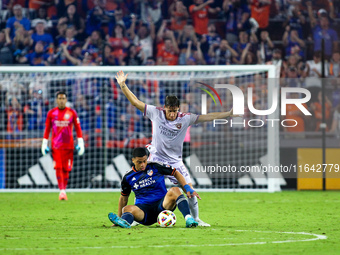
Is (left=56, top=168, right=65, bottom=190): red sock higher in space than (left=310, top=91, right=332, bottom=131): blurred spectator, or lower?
lower

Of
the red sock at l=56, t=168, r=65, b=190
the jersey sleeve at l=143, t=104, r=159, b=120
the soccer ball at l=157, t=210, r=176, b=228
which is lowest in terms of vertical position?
the red sock at l=56, t=168, r=65, b=190

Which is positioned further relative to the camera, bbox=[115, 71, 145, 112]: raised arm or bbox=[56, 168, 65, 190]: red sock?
bbox=[56, 168, 65, 190]: red sock

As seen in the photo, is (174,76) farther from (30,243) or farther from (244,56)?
(30,243)

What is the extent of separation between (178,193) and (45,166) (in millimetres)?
8085

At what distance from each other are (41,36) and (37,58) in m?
0.81

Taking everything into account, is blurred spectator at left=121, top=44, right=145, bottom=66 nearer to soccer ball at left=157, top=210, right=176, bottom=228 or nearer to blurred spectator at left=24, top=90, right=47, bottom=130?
blurred spectator at left=24, top=90, right=47, bottom=130

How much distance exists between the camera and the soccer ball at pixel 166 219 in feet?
25.6

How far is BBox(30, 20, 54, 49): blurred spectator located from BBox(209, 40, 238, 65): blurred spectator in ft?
16.2

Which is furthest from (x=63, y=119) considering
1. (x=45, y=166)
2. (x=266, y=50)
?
(x=266, y=50)

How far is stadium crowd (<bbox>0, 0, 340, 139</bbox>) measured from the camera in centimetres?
1925

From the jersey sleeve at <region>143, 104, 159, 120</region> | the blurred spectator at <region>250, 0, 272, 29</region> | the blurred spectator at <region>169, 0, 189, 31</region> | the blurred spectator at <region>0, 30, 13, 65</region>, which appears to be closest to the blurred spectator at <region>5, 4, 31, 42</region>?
the blurred spectator at <region>0, 30, 13, 65</region>

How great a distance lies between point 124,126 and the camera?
54.1ft

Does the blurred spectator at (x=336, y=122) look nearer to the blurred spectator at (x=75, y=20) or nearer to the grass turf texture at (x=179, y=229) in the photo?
the grass turf texture at (x=179, y=229)

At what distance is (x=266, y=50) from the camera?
19.5 meters
